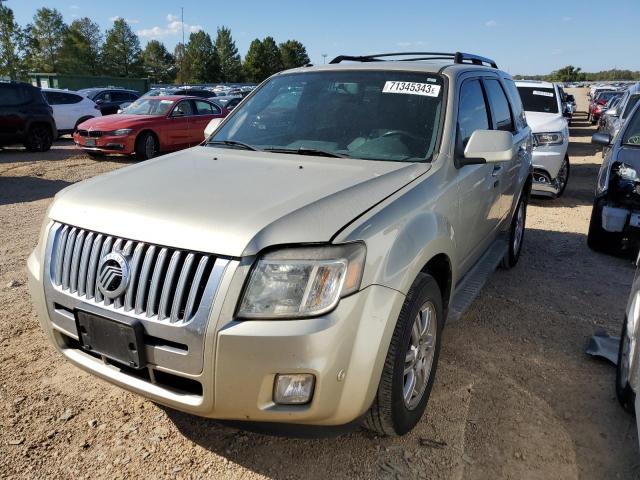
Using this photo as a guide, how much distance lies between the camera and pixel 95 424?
2.72 metres

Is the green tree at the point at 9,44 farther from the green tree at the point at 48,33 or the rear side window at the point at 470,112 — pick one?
the rear side window at the point at 470,112

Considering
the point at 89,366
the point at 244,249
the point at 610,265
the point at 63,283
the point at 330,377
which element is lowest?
the point at 610,265

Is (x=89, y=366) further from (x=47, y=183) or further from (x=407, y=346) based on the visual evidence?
(x=47, y=183)

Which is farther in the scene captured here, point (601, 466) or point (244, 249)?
point (601, 466)

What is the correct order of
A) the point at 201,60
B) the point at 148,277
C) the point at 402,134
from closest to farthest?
the point at 148,277
the point at 402,134
the point at 201,60

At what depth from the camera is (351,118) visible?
329 cm

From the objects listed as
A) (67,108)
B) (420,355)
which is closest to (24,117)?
(67,108)

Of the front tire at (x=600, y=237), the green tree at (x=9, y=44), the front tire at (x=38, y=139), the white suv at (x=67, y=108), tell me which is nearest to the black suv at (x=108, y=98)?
the white suv at (x=67, y=108)

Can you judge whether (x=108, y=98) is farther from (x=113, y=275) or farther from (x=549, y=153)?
(x=113, y=275)

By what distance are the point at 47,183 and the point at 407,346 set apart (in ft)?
29.9

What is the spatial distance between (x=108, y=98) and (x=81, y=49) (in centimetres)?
7365

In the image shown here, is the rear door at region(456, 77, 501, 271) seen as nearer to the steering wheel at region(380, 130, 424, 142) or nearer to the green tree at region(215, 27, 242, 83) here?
the steering wheel at region(380, 130, 424, 142)

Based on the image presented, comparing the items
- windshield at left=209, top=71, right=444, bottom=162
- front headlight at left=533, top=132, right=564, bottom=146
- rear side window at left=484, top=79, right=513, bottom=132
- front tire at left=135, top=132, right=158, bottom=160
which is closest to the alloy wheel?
windshield at left=209, top=71, right=444, bottom=162

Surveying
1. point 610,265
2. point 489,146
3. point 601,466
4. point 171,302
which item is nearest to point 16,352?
point 171,302
